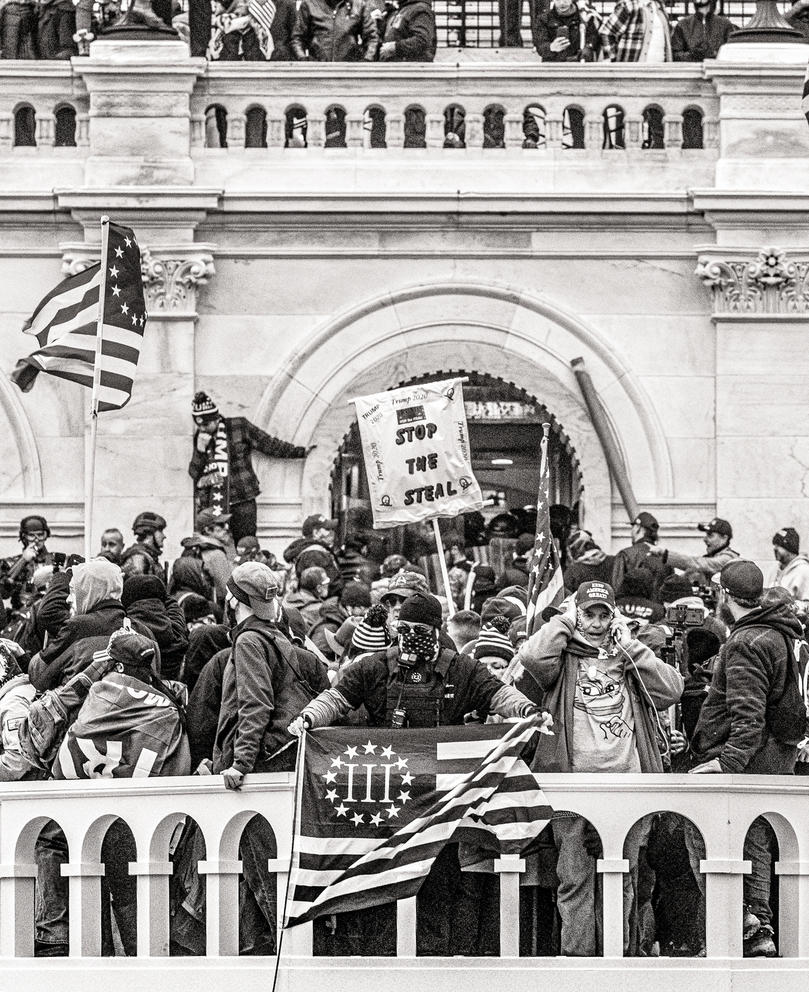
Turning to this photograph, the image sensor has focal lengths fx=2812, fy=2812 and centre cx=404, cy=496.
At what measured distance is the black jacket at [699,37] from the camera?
27719mm

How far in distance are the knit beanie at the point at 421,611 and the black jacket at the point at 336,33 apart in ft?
43.6

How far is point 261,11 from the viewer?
27.7 meters

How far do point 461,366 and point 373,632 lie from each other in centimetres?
1095

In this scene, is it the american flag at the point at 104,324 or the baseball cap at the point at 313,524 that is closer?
the american flag at the point at 104,324

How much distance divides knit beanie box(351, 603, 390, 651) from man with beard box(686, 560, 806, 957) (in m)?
1.93

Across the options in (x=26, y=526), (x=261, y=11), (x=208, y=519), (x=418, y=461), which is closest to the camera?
(x=418, y=461)

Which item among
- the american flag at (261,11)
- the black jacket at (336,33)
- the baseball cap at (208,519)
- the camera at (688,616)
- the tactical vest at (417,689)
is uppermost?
the american flag at (261,11)

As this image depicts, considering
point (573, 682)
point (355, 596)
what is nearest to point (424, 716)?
point (573, 682)

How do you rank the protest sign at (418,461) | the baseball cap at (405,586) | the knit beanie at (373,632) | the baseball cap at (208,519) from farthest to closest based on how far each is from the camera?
the baseball cap at (208,519) → the protest sign at (418,461) → the knit beanie at (373,632) → the baseball cap at (405,586)

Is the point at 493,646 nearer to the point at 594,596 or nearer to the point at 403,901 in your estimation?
the point at 594,596

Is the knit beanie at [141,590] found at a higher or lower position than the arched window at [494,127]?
lower

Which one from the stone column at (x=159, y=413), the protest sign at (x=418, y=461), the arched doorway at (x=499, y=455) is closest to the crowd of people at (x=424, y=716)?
the protest sign at (x=418, y=461)

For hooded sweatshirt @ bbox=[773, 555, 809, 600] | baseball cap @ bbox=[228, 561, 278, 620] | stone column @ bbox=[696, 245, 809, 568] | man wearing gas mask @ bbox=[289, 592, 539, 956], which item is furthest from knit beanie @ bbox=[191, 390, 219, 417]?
man wearing gas mask @ bbox=[289, 592, 539, 956]

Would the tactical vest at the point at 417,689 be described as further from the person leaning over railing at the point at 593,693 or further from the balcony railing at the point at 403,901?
the balcony railing at the point at 403,901
